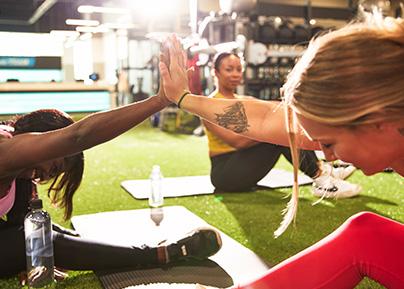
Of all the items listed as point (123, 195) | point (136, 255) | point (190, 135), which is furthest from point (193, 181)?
point (190, 135)

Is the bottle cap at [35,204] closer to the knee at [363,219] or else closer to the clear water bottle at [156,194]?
the knee at [363,219]

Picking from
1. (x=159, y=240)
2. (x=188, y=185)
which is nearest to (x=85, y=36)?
(x=188, y=185)

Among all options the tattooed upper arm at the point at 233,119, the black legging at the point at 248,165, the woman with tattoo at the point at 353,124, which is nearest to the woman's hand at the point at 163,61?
the tattooed upper arm at the point at 233,119

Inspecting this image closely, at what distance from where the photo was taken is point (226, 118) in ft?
5.86

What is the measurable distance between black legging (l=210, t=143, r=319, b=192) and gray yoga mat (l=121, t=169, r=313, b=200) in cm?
19

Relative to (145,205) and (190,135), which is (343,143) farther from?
(190,135)

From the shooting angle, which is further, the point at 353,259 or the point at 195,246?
the point at 195,246

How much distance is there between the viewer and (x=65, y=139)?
5.07ft

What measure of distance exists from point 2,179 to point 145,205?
1.84 m

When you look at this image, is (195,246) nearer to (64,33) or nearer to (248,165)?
(248,165)

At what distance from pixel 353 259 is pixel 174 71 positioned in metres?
0.94

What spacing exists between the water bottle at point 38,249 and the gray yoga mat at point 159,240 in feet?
0.78

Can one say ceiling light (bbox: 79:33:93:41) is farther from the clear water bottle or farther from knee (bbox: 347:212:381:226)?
knee (bbox: 347:212:381:226)

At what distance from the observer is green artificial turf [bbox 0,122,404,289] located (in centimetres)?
253
